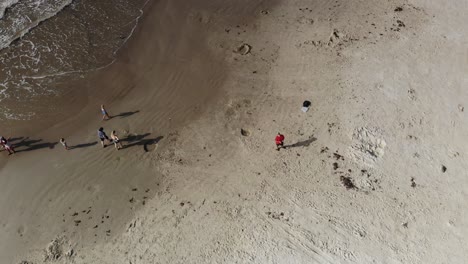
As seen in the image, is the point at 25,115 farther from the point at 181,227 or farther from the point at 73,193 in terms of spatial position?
the point at 181,227

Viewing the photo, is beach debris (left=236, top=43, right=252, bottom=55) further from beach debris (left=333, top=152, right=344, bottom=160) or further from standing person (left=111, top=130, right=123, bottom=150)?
standing person (left=111, top=130, right=123, bottom=150)

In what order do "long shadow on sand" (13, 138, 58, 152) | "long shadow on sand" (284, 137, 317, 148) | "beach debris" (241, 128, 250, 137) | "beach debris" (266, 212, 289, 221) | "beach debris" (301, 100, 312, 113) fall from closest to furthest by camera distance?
"beach debris" (266, 212, 289, 221)
"long shadow on sand" (284, 137, 317, 148)
"long shadow on sand" (13, 138, 58, 152)
"beach debris" (241, 128, 250, 137)
"beach debris" (301, 100, 312, 113)

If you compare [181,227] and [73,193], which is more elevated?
[73,193]

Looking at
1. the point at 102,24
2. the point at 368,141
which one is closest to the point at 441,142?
the point at 368,141

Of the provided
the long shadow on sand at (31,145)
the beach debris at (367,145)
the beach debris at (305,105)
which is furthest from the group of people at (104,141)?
the beach debris at (367,145)

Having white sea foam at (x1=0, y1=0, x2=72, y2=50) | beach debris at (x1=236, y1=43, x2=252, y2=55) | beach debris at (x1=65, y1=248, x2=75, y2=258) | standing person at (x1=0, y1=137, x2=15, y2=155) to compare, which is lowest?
beach debris at (x1=65, y1=248, x2=75, y2=258)

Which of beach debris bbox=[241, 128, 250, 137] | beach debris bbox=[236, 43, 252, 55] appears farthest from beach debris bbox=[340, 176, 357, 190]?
beach debris bbox=[236, 43, 252, 55]

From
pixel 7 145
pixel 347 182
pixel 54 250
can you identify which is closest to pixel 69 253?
pixel 54 250
